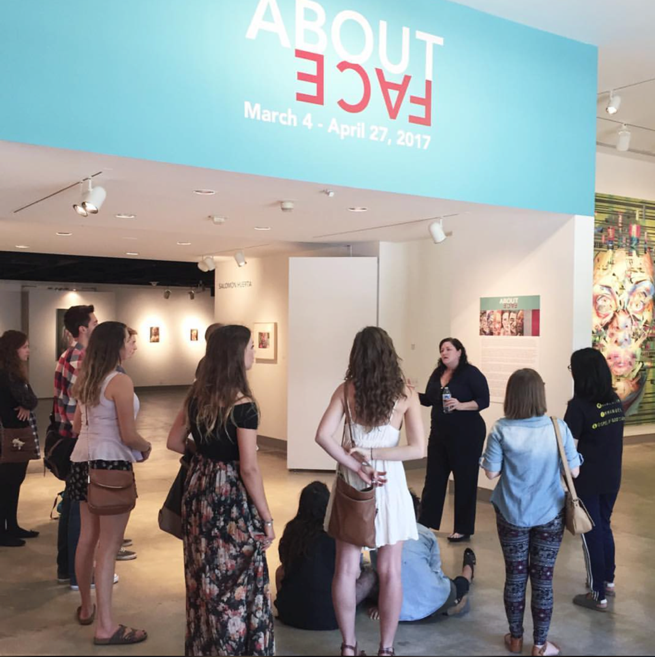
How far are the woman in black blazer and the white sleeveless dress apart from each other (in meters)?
2.37

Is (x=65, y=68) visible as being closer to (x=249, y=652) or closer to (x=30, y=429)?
(x=30, y=429)

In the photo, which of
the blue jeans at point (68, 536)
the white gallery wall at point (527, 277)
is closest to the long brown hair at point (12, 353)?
the blue jeans at point (68, 536)

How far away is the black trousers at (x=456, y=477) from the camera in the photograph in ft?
19.4

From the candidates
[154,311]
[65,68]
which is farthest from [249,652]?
[154,311]

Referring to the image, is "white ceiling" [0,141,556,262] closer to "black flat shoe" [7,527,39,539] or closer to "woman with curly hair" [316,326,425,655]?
"woman with curly hair" [316,326,425,655]

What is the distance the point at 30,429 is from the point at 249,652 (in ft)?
10.9

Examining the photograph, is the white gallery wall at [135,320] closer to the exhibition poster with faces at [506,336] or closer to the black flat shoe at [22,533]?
the black flat shoe at [22,533]

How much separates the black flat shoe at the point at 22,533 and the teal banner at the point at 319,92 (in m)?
3.32

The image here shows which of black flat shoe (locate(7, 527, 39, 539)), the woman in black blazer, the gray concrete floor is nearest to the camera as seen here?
the gray concrete floor

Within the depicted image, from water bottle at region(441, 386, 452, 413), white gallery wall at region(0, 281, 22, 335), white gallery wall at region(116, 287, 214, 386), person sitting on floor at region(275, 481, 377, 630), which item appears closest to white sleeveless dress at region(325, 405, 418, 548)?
person sitting on floor at region(275, 481, 377, 630)

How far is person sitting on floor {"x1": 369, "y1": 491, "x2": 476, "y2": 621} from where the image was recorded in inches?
163

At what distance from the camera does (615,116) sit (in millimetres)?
8570

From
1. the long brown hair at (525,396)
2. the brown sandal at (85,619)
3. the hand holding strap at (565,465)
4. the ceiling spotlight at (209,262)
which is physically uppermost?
the ceiling spotlight at (209,262)

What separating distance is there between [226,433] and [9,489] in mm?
3509
